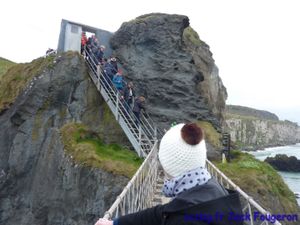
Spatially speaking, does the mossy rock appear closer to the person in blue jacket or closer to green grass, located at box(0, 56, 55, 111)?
the person in blue jacket

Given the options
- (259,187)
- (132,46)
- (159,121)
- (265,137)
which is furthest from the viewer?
(265,137)

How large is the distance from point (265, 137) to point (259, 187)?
19479 cm

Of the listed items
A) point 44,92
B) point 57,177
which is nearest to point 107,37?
point 44,92

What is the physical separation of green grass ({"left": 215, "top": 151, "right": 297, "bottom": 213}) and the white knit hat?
32.6ft

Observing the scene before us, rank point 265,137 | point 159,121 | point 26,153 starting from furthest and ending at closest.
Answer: point 265,137
point 159,121
point 26,153

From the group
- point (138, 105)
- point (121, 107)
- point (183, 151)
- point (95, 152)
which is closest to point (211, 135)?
point (138, 105)

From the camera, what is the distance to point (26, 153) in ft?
50.1

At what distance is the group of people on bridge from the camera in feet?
51.6

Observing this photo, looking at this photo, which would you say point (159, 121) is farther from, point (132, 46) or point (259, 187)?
point (259, 187)

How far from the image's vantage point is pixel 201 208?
2.04 meters

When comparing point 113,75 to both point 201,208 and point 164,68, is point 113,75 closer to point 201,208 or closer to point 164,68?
point 164,68

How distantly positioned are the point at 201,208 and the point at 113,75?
15012 mm

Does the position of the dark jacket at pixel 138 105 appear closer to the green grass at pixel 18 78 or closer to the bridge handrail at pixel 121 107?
the bridge handrail at pixel 121 107

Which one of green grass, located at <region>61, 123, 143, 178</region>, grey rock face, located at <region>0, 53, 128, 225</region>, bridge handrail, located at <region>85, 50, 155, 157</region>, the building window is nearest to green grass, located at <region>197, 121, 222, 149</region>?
bridge handrail, located at <region>85, 50, 155, 157</region>
